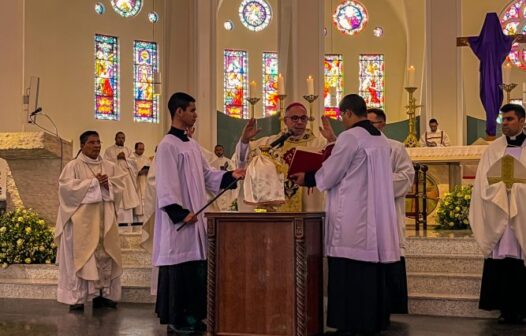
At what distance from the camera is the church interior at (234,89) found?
7.23m

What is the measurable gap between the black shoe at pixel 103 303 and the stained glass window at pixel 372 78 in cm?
1619

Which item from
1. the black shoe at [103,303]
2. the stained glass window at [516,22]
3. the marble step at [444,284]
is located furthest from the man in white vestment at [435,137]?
the stained glass window at [516,22]

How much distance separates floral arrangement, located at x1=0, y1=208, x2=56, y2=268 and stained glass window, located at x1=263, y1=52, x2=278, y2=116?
1405 centimetres

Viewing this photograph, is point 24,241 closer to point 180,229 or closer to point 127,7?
point 180,229

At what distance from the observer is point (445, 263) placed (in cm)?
729

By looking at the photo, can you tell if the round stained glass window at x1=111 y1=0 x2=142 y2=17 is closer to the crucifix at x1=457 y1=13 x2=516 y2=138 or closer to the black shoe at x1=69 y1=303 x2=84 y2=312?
the crucifix at x1=457 y1=13 x2=516 y2=138

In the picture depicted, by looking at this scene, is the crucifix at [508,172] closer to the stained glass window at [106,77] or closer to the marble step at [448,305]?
the marble step at [448,305]

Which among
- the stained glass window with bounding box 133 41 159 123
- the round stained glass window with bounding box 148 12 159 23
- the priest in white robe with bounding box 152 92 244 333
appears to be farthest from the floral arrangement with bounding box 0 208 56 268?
the round stained glass window with bounding box 148 12 159 23

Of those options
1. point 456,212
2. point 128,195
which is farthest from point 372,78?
point 456,212

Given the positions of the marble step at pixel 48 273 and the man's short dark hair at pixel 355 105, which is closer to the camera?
the man's short dark hair at pixel 355 105

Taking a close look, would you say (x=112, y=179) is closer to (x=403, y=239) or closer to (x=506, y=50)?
(x=403, y=239)

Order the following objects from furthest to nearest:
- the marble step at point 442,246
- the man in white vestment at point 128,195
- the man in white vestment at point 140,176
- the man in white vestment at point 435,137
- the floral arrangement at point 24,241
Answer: the man in white vestment at point 435,137 < the man in white vestment at point 140,176 < the man in white vestment at point 128,195 < the floral arrangement at point 24,241 < the marble step at point 442,246

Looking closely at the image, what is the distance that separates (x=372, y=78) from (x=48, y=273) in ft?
52.6

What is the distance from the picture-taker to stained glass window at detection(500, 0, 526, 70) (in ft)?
66.8
